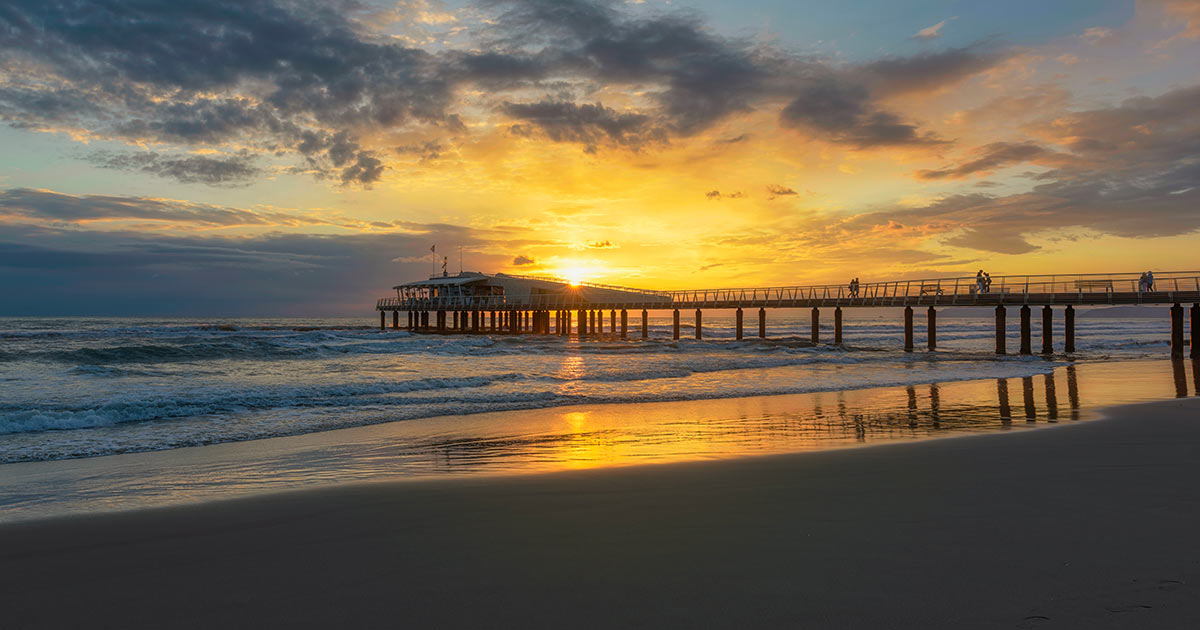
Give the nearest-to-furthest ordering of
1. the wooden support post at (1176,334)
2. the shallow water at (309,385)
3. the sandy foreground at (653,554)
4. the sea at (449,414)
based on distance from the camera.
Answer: the sandy foreground at (653,554)
the sea at (449,414)
the shallow water at (309,385)
the wooden support post at (1176,334)

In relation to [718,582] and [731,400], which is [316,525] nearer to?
[718,582]

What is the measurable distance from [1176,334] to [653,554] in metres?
37.7

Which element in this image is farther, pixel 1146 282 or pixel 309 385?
pixel 1146 282

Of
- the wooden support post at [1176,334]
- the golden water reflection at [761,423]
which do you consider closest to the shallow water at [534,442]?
the golden water reflection at [761,423]

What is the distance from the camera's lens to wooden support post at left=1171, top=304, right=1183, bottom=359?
29.7 metres

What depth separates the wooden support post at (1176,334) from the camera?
2972 centimetres

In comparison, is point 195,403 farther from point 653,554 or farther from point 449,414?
point 653,554

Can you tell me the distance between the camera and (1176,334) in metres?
31.3

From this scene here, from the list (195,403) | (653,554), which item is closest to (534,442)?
(653,554)

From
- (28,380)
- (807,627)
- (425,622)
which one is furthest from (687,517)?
(28,380)

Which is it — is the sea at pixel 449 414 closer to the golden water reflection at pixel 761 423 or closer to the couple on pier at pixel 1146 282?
the golden water reflection at pixel 761 423

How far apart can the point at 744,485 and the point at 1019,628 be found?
3.12 metres

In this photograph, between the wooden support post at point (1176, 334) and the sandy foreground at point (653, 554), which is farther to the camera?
the wooden support post at point (1176, 334)

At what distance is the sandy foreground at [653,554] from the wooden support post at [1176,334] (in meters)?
30.2
